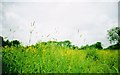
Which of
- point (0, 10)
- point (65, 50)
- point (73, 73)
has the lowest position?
point (73, 73)

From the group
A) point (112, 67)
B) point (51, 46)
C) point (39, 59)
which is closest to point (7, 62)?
point (39, 59)

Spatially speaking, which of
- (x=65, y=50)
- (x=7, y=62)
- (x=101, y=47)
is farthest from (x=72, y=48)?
(x=7, y=62)

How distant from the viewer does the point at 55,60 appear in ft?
19.7

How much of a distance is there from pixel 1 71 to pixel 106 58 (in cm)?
236

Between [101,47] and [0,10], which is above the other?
[0,10]

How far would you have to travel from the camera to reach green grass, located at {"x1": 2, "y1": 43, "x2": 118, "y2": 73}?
18.5 ft

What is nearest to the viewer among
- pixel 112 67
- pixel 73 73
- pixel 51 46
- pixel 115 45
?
A: pixel 73 73

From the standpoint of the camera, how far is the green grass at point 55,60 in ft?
18.5

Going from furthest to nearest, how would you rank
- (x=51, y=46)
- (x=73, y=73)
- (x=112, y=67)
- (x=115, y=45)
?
(x=115, y=45) < (x=51, y=46) < (x=112, y=67) < (x=73, y=73)

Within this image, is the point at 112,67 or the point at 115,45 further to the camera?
the point at 115,45

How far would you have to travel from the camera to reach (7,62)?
18.6ft

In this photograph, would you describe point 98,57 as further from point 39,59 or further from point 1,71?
point 1,71

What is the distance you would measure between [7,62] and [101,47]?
2.38 m

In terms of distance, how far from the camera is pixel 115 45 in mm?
7223
